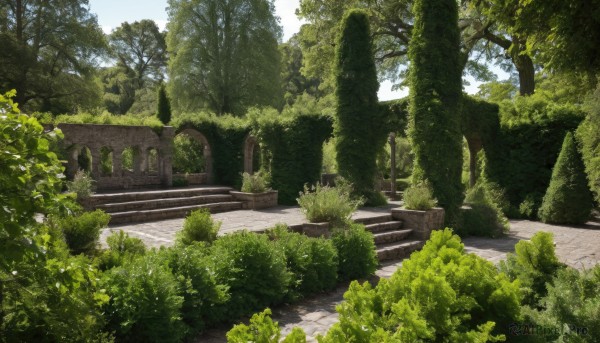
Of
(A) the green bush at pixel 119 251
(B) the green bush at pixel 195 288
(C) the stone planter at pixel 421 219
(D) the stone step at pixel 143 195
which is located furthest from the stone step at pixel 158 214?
(B) the green bush at pixel 195 288

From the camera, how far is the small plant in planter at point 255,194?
52.2 feet

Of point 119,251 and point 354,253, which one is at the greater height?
point 119,251

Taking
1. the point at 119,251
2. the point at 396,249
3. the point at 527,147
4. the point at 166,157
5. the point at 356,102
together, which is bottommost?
the point at 396,249

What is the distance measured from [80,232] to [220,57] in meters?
26.4

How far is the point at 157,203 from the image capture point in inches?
575

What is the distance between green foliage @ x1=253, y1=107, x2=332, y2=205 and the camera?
56.8 ft

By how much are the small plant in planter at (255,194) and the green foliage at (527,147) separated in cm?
861

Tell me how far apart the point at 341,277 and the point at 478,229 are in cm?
644

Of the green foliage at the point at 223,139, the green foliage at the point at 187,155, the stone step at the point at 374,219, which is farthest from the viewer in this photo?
the green foliage at the point at 187,155

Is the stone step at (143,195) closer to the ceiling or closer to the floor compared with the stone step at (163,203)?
closer to the ceiling

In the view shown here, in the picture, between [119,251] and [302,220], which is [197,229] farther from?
[302,220]

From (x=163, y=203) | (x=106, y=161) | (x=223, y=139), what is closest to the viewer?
(x=163, y=203)

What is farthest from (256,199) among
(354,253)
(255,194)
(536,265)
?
(536,265)

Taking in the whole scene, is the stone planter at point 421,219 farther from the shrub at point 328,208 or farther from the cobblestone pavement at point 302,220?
the shrub at point 328,208
